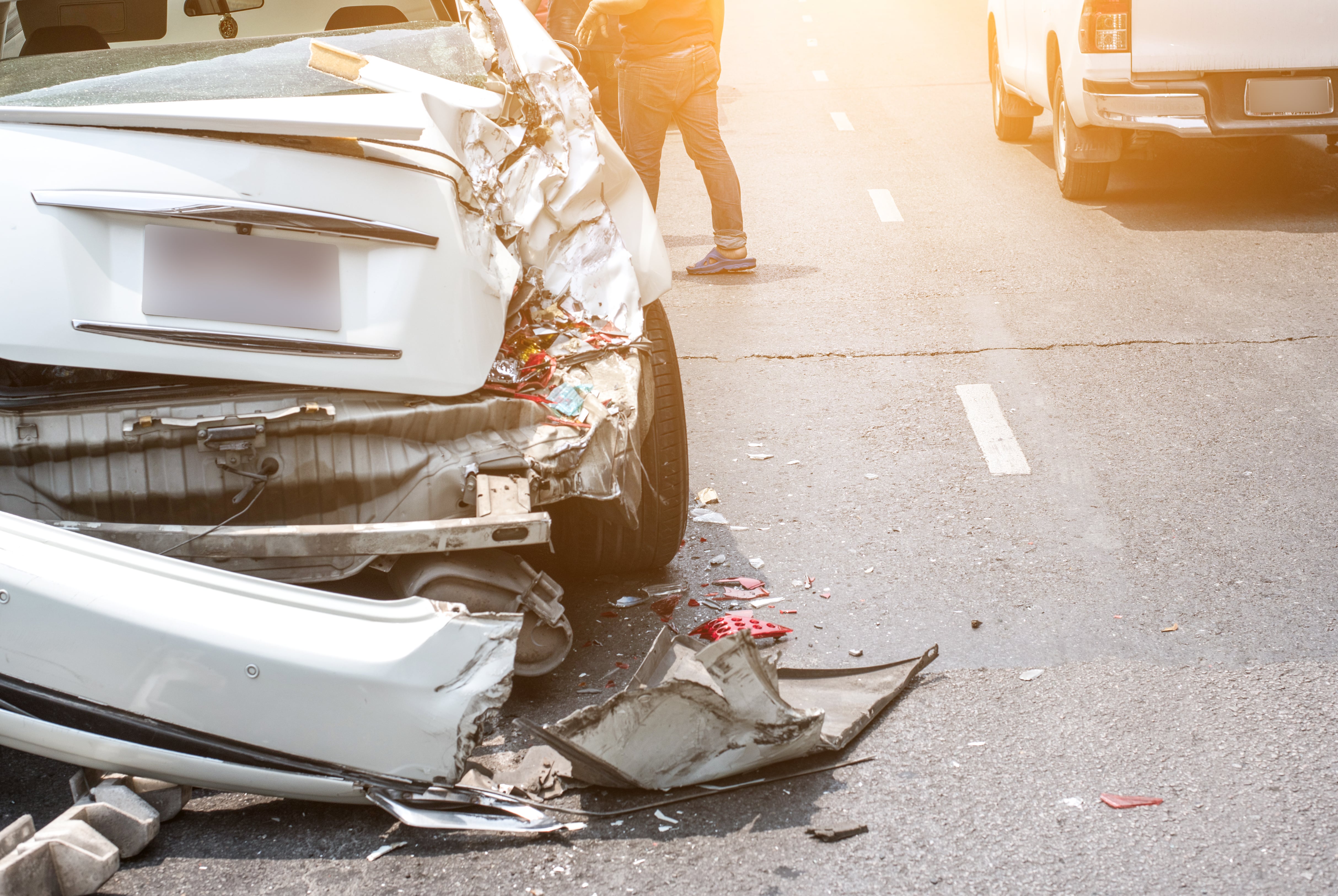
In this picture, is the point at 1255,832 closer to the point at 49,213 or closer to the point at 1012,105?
the point at 49,213

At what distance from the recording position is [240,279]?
303cm

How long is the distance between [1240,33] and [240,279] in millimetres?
7405

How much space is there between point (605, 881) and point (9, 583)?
1373mm

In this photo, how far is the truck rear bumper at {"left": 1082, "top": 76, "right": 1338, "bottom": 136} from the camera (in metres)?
8.60

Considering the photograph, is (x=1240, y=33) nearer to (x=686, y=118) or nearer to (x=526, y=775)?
(x=686, y=118)

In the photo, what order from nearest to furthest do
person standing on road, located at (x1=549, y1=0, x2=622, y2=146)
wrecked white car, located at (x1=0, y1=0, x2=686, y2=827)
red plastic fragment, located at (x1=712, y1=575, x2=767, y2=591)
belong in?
wrecked white car, located at (x1=0, y1=0, x2=686, y2=827)
red plastic fragment, located at (x1=712, y1=575, x2=767, y2=591)
person standing on road, located at (x1=549, y1=0, x2=622, y2=146)

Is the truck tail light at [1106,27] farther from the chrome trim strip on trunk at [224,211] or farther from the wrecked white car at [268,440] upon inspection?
the chrome trim strip on trunk at [224,211]

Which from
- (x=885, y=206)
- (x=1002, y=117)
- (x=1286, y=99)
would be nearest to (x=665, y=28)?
(x=885, y=206)

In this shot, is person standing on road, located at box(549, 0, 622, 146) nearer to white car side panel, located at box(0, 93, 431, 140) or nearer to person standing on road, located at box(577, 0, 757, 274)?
person standing on road, located at box(577, 0, 757, 274)

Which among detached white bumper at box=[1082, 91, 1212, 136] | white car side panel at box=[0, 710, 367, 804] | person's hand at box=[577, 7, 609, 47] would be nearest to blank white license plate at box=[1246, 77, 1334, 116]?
detached white bumper at box=[1082, 91, 1212, 136]

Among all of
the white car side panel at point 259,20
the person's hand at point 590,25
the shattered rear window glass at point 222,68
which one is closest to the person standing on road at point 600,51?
the person's hand at point 590,25

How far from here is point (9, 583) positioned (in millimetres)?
2799

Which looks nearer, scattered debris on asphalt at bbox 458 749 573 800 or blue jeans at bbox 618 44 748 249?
scattered debris on asphalt at bbox 458 749 573 800

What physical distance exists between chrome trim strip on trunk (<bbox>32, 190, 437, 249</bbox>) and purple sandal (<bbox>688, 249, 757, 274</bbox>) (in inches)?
224
